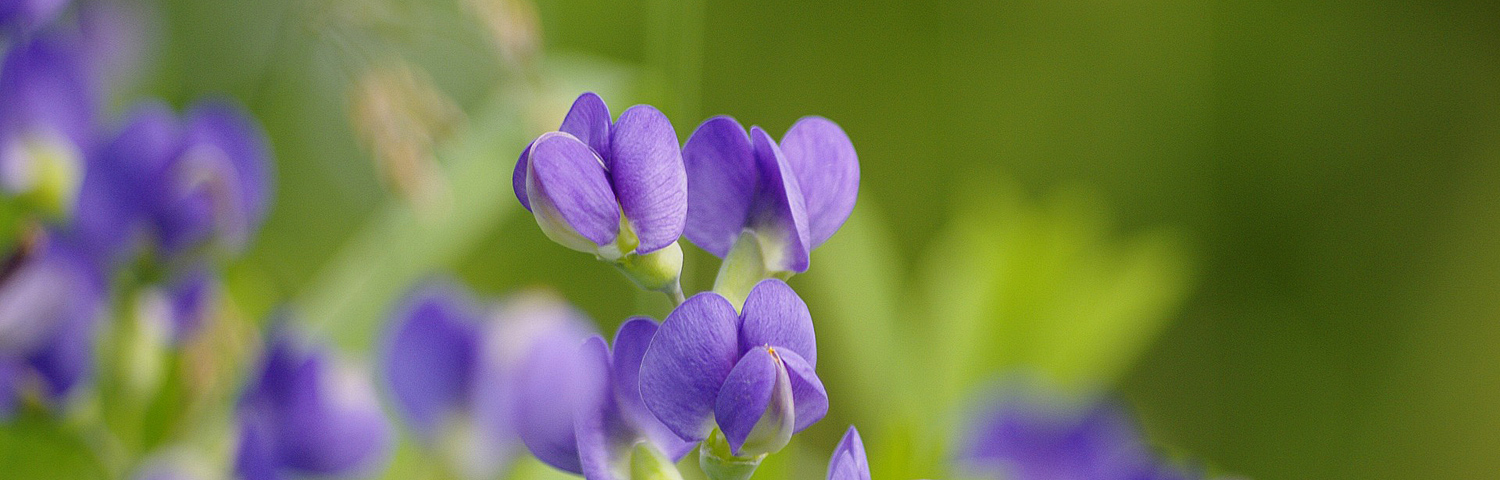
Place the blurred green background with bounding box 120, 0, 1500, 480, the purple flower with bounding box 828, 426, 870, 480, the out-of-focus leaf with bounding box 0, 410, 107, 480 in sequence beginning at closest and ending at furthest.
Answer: the purple flower with bounding box 828, 426, 870, 480 → the out-of-focus leaf with bounding box 0, 410, 107, 480 → the blurred green background with bounding box 120, 0, 1500, 480

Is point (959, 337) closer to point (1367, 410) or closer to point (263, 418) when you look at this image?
point (263, 418)

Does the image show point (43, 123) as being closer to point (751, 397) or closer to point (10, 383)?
point (10, 383)

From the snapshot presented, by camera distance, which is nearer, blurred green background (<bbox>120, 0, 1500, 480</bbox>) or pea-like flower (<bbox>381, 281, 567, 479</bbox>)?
pea-like flower (<bbox>381, 281, 567, 479</bbox>)

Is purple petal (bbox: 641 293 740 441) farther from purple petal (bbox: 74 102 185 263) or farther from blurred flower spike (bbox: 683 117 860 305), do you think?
purple petal (bbox: 74 102 185 263)

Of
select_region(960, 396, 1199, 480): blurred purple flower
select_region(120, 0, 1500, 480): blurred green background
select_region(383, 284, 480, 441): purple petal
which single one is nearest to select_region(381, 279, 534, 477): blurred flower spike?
select_region(383, 284, 480, 441): purple petal

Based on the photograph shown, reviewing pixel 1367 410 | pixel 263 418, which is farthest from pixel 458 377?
pixel 1367 410

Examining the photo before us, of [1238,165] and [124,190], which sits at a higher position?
[1238,165]

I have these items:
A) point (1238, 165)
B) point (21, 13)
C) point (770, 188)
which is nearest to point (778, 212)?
point (770, 188)
